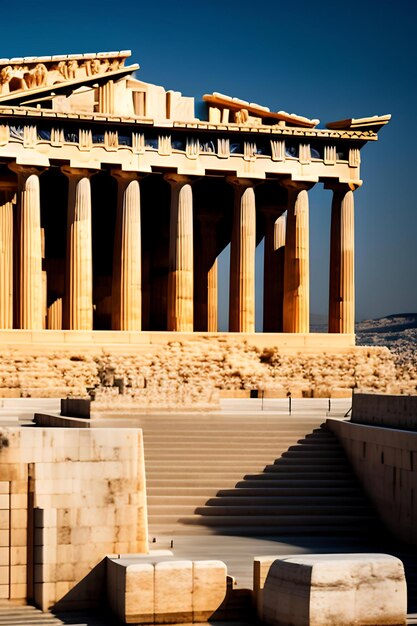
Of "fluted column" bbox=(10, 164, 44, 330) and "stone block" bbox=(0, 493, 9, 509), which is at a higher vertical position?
"fluted column" bbox=(10, 164, 44, 330)

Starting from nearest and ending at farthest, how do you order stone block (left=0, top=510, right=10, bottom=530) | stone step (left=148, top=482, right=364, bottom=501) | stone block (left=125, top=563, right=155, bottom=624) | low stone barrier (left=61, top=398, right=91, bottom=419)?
stone block (left=125, top=563, right=155, bottom=624)
stone block (left=0, top=510, right=10, bottom=530)
stone step (left=148, top=482, right=364, bottom=501)
low stone barrier (left=61, top=398, right=91, bottom=419)

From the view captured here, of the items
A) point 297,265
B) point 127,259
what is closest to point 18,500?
point 127,259

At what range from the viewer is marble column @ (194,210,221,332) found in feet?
226

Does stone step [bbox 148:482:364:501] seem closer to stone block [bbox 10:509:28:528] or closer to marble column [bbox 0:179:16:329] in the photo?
stone block [bbox 10:509:28:528]

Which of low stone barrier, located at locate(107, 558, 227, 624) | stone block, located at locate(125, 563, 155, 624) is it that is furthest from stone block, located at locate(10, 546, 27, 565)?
stone block, located at locate(125, 563, 155, 624)

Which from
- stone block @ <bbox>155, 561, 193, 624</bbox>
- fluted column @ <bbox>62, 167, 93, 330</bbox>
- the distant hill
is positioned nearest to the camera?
stone block @ <bbox>155, 561, 193, 624</bbox>

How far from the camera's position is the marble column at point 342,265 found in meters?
63.0

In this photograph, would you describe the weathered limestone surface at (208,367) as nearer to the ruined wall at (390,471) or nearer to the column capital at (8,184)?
the column capital at (8,184)

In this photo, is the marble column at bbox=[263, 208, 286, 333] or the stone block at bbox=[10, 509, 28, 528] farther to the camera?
the marble column at bbox=[263, 208, 286, 333]

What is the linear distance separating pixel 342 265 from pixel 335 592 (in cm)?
4414

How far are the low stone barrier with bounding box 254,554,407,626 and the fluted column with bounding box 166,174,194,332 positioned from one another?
4002 centimetres

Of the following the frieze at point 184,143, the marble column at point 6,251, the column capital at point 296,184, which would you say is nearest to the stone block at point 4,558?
the marble column at point 6,251

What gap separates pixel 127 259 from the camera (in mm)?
59906

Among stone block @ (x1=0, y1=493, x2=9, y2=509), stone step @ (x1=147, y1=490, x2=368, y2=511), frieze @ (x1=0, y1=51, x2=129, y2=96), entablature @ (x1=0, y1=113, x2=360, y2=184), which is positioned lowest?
stone step @ (x1=147, y1=490, x2=368, y2=511)
